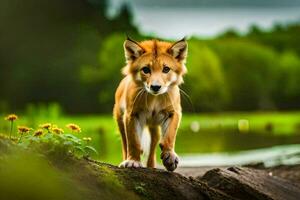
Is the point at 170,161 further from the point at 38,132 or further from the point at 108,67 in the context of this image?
the point at 108,67

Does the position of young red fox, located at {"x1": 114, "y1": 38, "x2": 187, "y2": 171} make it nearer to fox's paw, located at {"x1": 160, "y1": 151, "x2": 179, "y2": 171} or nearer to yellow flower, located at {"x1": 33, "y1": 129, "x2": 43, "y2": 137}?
fox's paw, located at {"x1": 160, "y1": 151, "x2": 179, "y2": 171}

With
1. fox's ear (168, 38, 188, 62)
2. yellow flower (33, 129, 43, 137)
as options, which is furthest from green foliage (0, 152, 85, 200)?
fox's ear (168, 38, 188, 62)

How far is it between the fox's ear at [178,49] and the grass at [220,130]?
2086 cm

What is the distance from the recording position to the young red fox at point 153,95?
9.12m

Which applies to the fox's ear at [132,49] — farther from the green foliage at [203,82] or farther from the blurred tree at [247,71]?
the blurred tree at [247,71]

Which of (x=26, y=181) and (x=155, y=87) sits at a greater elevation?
Result: (x=155, y=87)

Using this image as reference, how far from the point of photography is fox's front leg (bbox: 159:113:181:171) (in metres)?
9.06

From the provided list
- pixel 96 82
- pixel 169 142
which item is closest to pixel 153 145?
pixel 169 142

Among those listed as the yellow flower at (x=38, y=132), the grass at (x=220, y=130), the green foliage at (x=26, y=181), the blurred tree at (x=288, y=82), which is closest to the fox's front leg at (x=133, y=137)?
the yellow flower at (x=38, y=132)

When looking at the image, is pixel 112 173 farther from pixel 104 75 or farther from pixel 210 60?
pixel 210 60

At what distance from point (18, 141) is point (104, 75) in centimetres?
4745

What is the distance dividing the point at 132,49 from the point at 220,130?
148ft

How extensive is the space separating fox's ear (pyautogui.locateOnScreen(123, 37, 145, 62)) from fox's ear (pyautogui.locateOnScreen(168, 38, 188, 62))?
0.32m

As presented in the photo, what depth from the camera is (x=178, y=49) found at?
30.7ft
